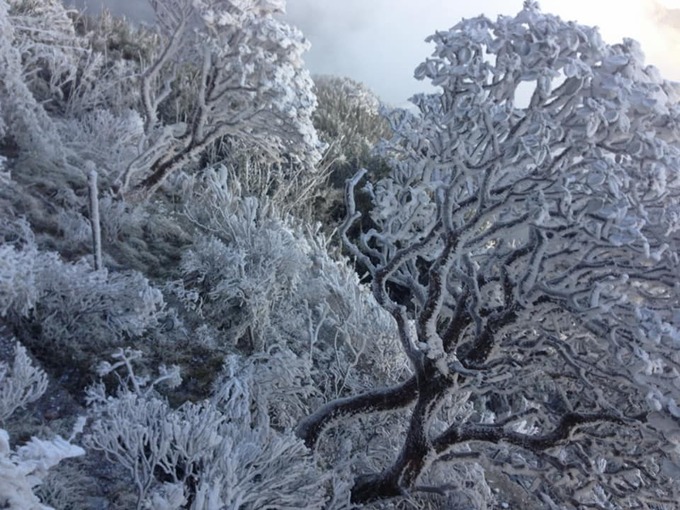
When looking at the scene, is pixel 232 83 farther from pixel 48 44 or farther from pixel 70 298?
pixel 48 44

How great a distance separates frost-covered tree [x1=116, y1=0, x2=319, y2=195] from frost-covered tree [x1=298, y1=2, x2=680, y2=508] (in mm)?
2554

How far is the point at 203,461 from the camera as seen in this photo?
256 cm

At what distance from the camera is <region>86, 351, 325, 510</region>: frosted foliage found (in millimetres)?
2453

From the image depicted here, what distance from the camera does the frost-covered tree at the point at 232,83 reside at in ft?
17.8

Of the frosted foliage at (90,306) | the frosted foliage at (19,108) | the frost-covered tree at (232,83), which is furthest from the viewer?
the frosted foliage at (19,108)

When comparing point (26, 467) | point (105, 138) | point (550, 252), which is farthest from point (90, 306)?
point (105, 138)

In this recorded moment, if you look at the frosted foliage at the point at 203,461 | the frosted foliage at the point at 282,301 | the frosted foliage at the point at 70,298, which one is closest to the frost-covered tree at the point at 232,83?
the frosted foliage at the point at 282,301

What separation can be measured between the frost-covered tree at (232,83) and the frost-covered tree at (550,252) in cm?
255

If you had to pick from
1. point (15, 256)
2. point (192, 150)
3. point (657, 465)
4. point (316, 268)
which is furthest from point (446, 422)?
point (192, 150)

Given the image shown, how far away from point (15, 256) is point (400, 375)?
10.1ft

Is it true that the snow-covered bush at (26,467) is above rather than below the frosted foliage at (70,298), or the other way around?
below

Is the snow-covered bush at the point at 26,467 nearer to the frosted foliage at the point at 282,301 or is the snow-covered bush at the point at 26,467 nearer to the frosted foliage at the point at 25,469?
the frosted foliage at the point at 25,469

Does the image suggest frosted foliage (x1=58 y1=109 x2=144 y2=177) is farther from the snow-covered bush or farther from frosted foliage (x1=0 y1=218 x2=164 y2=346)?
the snow-covered bush

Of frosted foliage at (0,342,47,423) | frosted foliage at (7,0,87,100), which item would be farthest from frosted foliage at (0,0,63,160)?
frosted foliage at (0,342,47,423)
